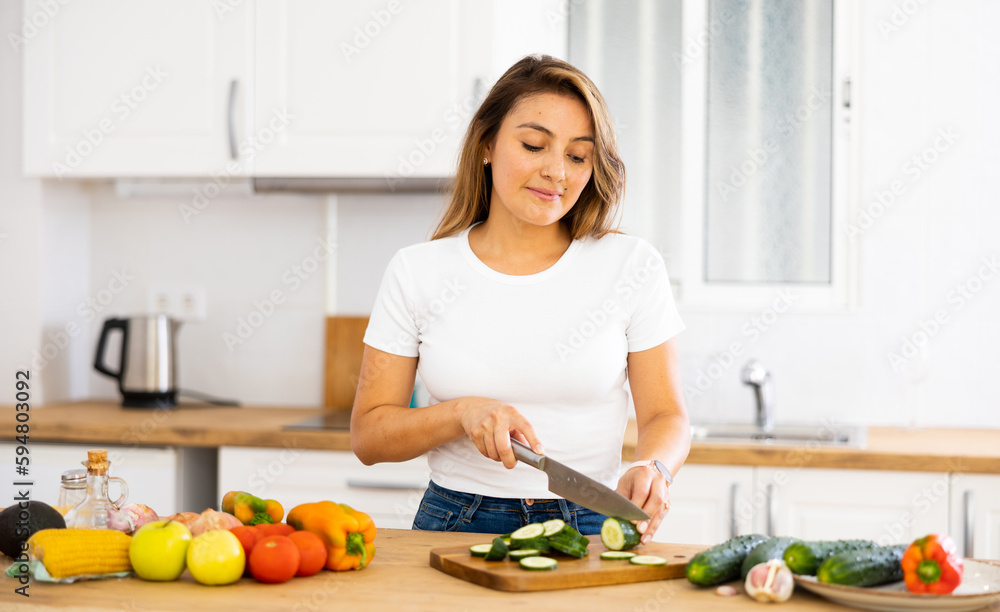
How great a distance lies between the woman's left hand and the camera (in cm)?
120

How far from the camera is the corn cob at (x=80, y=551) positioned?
1.03 m

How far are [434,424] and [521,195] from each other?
38cm

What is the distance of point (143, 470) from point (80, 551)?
53.5 inches

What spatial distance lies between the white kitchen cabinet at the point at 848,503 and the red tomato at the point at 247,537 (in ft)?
4.51

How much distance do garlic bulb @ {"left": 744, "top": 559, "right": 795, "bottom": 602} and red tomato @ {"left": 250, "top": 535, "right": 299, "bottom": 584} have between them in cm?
51

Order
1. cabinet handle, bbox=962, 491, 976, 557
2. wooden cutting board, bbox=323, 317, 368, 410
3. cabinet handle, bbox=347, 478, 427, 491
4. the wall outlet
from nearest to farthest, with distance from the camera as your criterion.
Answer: cabinet handle, bbox=962, 491, 976, 557
cabinet handle, bbox=347, 478, 427, 491
wooden cutting board, bbox=323, 317, 368, 410
the wall outlet

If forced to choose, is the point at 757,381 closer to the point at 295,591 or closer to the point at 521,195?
the point at 521,195

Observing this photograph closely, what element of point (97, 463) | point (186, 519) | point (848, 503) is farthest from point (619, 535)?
point (848, 503)

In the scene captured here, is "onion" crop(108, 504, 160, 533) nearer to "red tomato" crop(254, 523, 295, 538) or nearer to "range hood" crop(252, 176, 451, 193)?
"red tomato" crop(254, 523, 295, 538)

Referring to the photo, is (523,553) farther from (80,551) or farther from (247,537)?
(80,551)

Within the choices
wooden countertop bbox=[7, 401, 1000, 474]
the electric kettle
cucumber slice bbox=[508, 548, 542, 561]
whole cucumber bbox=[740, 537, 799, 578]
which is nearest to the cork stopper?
cucumber slice bbox=[508, 548, 542, 561]

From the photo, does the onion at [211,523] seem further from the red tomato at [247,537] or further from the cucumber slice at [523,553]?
the cucumber slice at [523,553]

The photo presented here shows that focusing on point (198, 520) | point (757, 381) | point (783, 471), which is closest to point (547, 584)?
point (198, 520)

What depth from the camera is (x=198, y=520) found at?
1130 millimetres
